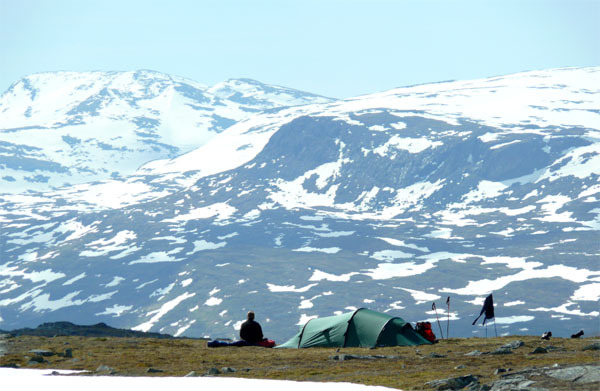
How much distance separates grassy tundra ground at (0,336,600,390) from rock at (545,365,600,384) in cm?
62

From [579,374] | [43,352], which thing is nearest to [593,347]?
[579,374]

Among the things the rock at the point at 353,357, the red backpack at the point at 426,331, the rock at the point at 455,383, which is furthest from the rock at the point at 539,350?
the rock at the point at 455,383

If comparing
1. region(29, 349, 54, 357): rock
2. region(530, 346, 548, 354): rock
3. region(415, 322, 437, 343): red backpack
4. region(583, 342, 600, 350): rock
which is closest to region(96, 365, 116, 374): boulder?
region(29, 349, 54, 357): rock

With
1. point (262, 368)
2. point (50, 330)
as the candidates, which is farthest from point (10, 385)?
point (50, 330)

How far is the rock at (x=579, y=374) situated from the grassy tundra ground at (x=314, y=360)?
0.62 meters

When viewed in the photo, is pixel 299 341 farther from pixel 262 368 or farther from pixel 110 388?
pixel 110 388

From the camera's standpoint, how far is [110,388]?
31.9 m

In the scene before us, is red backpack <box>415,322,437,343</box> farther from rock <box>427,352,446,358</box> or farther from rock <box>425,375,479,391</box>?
rock <box>425,375,479,391</box>

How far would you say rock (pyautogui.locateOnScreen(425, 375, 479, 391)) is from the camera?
98.5 feet

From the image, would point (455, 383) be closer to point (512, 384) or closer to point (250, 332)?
point (512, 384)

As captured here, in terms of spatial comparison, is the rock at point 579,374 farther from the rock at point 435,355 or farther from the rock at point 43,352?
the rock at point 43,352

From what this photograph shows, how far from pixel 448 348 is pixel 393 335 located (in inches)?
179

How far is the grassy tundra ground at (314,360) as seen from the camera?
3475 cm

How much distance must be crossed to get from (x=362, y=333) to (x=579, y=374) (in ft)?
70.5
